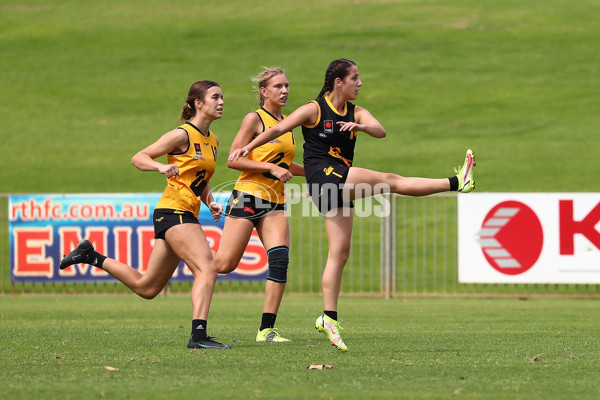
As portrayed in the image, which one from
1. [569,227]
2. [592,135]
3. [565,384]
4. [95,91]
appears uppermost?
[95,91]

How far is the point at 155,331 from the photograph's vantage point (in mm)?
9336

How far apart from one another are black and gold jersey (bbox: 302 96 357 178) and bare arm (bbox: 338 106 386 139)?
93 mm

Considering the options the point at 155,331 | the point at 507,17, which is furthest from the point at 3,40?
the point at 155,331

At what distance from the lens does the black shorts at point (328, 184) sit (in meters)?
7.49

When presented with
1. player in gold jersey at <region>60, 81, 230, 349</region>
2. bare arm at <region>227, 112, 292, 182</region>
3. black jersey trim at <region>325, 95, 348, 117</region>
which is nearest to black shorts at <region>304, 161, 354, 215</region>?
bare arm at <region>227, 112, 292, 182</region>

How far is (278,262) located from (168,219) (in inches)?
42.2

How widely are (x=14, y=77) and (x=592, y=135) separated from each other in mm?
17909

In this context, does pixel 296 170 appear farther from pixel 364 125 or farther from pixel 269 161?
pixel 364 125

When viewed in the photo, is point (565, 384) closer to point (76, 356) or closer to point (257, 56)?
point (76, 356)

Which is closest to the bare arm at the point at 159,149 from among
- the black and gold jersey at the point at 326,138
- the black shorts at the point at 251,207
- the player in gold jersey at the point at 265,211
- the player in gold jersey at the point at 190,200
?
the player in gold jersey at the point at 190,200

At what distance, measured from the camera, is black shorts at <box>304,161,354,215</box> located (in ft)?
24.6

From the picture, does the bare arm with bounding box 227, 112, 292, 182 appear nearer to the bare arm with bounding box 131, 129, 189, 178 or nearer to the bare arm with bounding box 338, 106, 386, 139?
the bare arm with bounding box 131, 129, 189, 178

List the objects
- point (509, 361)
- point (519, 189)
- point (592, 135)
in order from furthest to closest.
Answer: point (592, 135), point (519, 189), point (509, 361)

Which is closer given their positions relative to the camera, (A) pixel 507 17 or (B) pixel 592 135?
(B) pixel 592 135
